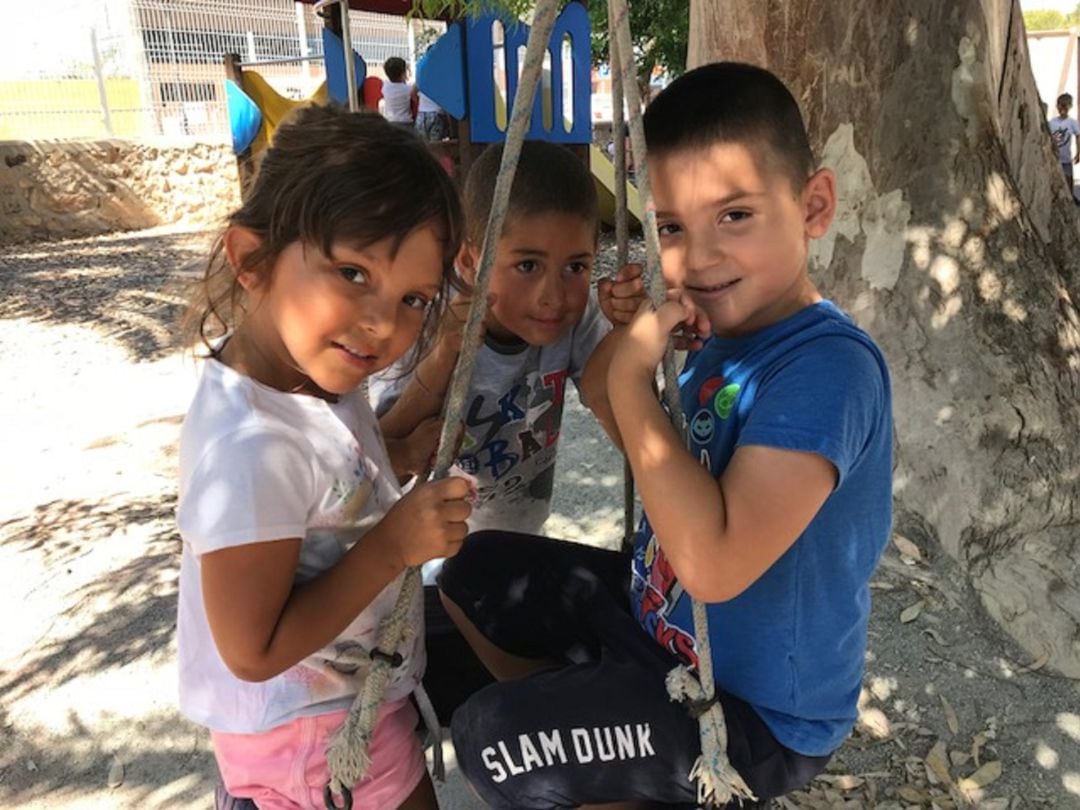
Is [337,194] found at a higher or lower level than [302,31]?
lower

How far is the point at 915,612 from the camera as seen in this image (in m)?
2.66

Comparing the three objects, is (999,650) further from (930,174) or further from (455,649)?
(455,649)

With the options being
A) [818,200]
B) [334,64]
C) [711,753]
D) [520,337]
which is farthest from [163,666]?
[334,64]

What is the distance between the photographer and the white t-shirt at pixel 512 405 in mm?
1732

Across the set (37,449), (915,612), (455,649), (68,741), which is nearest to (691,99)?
(455,649)

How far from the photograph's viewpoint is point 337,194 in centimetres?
114

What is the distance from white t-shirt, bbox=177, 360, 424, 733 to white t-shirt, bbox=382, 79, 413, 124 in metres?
9.34

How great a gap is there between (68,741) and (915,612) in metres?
2.45

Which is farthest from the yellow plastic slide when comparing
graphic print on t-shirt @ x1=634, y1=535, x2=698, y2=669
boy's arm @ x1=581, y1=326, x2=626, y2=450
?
graphic print on t-shirt @ x1=634, y1=535, x2=698, y2=669

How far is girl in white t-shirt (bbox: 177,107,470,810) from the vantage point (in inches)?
42.9

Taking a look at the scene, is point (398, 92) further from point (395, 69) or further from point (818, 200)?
point (818, 200)

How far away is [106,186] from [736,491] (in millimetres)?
12236

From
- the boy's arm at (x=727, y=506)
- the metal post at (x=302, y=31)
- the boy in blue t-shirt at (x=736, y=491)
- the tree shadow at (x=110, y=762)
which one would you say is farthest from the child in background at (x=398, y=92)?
the boy's arm at (x=727, y=506)

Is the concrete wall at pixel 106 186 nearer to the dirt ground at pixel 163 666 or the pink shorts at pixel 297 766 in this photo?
the dirt ground at pixel 163 666
